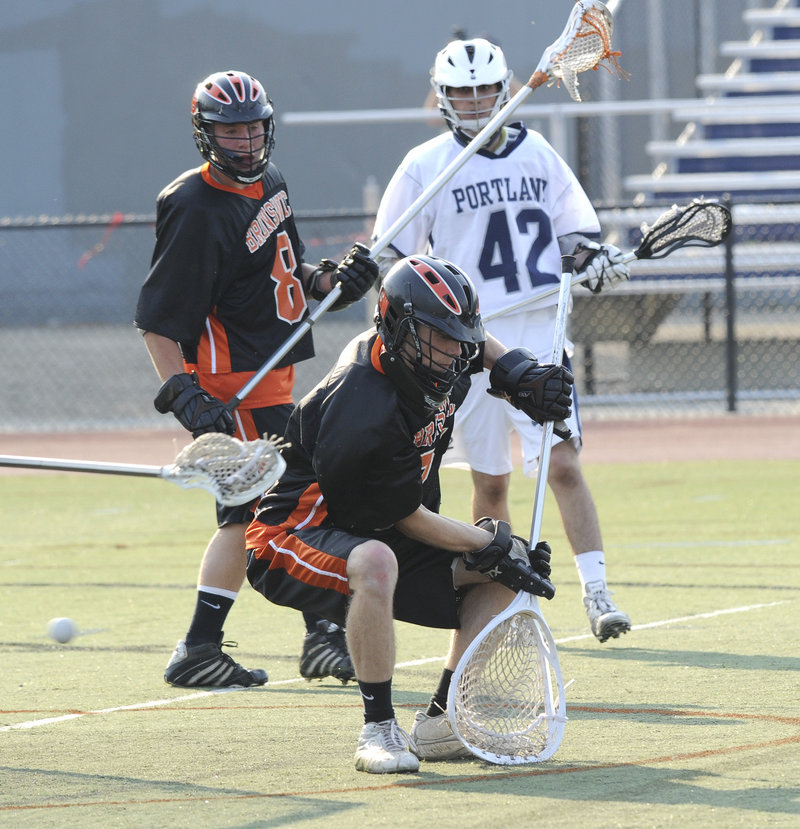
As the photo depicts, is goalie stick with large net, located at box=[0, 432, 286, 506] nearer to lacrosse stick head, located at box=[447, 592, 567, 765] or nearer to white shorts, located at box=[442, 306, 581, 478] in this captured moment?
lacrosse stick head, located at box=[447, 592, 567, 765]

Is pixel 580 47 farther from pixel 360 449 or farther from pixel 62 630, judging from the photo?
pixel 62 630

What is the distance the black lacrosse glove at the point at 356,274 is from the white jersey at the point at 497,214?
3.10 feet

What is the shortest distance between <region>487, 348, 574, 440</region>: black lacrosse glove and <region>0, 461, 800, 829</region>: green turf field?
92cm

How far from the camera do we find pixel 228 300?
5543 millimetres

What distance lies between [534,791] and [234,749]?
969 mm

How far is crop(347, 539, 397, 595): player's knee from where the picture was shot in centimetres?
414

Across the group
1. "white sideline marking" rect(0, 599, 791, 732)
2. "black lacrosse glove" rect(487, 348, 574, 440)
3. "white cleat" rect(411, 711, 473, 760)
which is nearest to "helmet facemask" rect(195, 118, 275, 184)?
"black lacrosse glove" rect(487, 348, 574, 440)

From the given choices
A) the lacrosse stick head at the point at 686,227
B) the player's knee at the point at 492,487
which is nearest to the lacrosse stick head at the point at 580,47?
the lacrosse stick head at the point at 686,227

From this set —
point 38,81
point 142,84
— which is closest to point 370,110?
point 142,84

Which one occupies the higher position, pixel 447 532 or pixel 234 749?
pixel 447 532

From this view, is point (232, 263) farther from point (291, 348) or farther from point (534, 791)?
point (534, 791)

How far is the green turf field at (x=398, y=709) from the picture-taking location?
376 centimetres

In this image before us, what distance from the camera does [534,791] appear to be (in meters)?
3.88

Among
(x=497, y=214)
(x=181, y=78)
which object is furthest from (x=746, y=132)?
(x=497, y=214)
